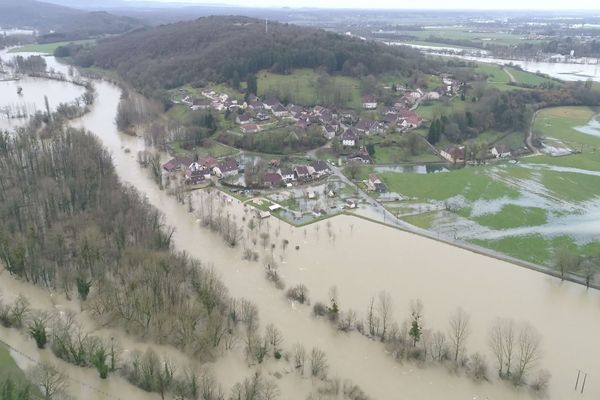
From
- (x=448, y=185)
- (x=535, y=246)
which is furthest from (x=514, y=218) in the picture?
(x=448, y=185)

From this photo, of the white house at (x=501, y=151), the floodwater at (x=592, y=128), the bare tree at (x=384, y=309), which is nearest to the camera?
the bare tree at (x=384, y=309)

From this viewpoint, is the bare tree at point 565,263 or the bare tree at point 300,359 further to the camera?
the bare tree at point 565,263

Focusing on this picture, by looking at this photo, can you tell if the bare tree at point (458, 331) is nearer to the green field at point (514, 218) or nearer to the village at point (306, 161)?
the green field at point (514, 218)

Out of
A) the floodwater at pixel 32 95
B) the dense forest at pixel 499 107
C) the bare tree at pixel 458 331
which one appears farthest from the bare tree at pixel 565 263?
the floodwater at pixel 32 95

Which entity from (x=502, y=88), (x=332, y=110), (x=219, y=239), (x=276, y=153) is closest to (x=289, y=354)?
(x=219, y=239)

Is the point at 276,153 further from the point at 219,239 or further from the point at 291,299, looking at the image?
the point at 291,299

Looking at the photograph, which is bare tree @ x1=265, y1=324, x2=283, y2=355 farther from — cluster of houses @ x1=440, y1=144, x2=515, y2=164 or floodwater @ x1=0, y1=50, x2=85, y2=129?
floodwater @ x1=0, y1=50, x2=85, y2=129

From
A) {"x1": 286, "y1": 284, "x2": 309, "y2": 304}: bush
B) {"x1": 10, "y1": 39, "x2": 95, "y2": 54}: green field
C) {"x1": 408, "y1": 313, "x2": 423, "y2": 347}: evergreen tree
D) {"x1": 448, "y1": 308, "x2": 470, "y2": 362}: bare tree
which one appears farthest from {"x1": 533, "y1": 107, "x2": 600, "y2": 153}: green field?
{"x1": 10, "y1": 39, "x2": 95, "y2": 54}: green field
